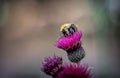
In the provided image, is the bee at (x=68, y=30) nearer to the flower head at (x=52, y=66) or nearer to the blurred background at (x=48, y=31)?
the flower head at (x=52, y=66)

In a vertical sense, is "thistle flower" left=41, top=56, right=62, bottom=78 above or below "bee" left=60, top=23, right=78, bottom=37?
below

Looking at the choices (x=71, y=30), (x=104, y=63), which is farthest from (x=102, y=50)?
(x=71, y=30)

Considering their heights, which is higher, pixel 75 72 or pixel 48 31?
pixel 48 31

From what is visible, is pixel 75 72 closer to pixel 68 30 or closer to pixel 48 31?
pixel 68 30

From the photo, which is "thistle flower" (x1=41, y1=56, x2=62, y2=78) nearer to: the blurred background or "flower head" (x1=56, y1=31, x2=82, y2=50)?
"flower head" (x1=56, y1=31, x2=82, y2=50)

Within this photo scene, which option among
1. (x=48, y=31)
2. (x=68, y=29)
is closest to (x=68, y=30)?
(x=68, y=29)

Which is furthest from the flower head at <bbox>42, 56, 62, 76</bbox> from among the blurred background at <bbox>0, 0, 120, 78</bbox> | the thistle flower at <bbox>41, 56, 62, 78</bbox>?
the blurred background at <bbox>0, 0, 120, 78</bbox>

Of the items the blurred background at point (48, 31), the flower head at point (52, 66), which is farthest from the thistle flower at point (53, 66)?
the blurred background at point (48, 31)
